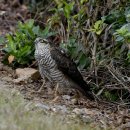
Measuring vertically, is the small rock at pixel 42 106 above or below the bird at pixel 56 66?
below

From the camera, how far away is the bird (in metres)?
8.10

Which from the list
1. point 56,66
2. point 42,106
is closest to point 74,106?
point 56,66

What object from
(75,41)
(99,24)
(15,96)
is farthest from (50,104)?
(75,41)

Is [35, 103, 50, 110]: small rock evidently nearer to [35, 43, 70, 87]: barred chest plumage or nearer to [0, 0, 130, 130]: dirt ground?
[0, 0, 130, 130]: dirt ground

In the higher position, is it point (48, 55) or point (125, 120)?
point (48, 55)

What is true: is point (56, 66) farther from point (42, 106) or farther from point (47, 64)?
point (42, 106)

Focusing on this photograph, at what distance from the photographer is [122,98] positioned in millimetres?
8961

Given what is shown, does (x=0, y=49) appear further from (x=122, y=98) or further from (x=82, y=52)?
(x=122, y=98)

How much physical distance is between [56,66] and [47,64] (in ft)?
0.51

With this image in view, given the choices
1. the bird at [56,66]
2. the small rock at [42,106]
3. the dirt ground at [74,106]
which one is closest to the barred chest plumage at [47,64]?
the bird at [56,66]

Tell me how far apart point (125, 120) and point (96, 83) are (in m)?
1.67

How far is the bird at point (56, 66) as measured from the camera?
810 centimetres

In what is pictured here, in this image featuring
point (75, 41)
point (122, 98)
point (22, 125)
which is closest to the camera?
point (22, 125)

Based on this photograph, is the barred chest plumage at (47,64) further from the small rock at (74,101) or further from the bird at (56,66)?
the small rock at (74,101)
